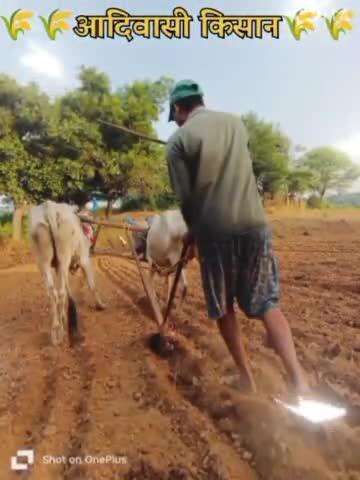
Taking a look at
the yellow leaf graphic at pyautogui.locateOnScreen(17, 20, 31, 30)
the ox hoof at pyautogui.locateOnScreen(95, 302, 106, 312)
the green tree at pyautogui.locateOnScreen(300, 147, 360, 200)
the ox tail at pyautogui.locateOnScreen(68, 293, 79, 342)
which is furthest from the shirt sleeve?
the green tree at pyautogui.locateOnScreen(300, 147, 360, 200)

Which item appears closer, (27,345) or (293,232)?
(27,345)

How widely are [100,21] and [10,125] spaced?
10.5 meters

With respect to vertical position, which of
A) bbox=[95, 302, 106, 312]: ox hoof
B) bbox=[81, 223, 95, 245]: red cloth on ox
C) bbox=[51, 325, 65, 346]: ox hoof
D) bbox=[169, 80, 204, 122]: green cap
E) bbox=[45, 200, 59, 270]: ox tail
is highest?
bbox=[169, 80, 204, 122]: green cap

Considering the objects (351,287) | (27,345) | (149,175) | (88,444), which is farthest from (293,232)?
(88,444)

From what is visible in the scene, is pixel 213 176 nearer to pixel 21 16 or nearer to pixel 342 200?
pixel 21 16

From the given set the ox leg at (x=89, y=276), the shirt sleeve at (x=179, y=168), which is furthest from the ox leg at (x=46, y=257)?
the shirt sleeve at (x=179, y=168)

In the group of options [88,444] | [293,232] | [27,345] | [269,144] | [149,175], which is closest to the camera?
[88,444]

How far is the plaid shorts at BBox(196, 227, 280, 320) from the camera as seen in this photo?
2568 millimetres

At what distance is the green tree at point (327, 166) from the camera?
3199 cm

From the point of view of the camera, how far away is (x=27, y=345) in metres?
4.57

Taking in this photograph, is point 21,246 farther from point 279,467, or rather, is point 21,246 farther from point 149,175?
point 279,467

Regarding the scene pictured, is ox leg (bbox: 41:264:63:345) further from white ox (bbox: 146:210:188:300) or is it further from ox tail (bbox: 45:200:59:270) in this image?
white ox (bbox: 146:210:188:300)

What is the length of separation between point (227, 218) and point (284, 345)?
713 mm
